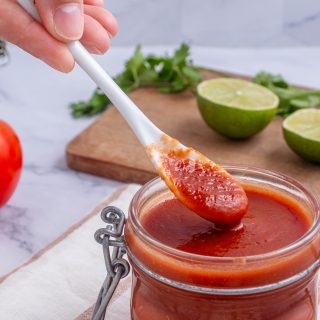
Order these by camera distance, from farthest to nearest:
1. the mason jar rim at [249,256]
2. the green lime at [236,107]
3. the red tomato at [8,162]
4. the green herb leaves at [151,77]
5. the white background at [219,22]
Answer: the white background at [219,22] → the green herb leaves at [151,77] → the green lime at [236,107] → the red tomato at [8,162] → the mason jar rim at [249,256]

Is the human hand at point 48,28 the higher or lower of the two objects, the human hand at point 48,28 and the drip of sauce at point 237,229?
the higher

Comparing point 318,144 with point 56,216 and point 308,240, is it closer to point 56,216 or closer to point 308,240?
point 56,216

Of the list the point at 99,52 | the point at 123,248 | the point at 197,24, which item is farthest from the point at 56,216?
the point at 197,24

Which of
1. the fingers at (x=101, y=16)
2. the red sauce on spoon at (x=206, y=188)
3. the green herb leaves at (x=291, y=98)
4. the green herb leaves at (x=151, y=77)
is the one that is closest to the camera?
the red sauce on spoon at (x=206, y=188)

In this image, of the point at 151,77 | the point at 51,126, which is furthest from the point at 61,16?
the point at 151,77

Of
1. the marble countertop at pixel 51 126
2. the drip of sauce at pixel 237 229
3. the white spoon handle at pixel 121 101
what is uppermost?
the white spoon handle at pixel 121 101

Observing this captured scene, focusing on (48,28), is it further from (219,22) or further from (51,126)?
(219,22)

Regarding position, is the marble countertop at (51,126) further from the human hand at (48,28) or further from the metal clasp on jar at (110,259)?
the human hand at (48,28)

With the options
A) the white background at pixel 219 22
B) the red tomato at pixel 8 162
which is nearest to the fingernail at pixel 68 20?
the red tomato at pixel 8 162
